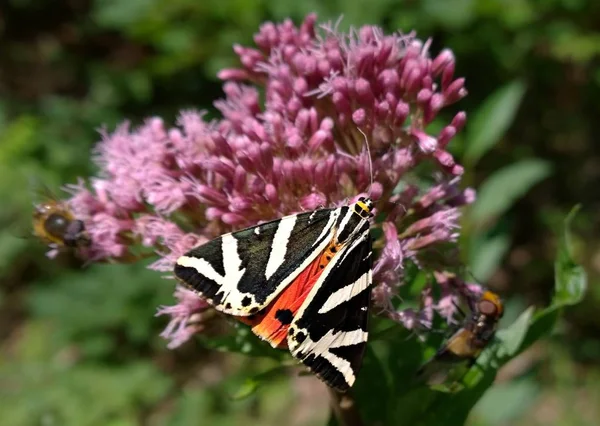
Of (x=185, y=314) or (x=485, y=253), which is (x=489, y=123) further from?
(x=185, y=314)

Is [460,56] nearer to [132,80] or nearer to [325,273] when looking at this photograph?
[132,80]

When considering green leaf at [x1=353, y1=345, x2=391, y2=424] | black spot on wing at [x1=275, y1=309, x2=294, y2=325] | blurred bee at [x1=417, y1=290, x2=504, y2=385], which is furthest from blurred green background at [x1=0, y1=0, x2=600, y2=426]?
black spot on wing at [x1=275, y1=309, x2=294, y2=325]

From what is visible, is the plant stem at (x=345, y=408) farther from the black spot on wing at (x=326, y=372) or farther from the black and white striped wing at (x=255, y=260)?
the black and white striped wing at (x=255, y=260)

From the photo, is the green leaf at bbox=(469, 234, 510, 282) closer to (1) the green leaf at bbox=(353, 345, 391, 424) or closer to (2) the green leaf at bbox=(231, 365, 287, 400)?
(1) the green leaf at bbox=(353, 345, 391, 424)

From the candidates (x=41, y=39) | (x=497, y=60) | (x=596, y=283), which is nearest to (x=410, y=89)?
(x=497, y=60)

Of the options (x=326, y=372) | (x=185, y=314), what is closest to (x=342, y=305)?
(x=326, y=372)

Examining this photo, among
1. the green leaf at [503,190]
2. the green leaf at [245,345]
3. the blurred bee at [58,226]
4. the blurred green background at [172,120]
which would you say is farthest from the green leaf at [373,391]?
the blurred green background at [172,120]
